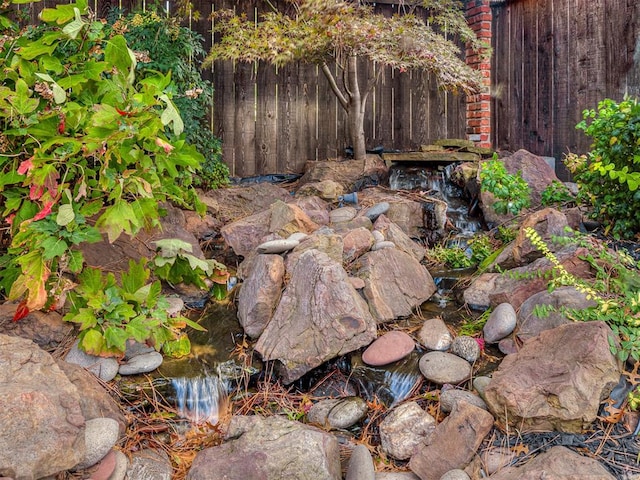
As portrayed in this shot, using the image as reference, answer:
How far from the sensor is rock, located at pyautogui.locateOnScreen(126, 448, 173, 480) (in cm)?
204

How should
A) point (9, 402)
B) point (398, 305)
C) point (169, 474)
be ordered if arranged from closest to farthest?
point (9, 402) < point (169, 474) < point (398, 305)

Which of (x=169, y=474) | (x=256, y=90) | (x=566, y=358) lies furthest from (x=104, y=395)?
(x=256, y=90)

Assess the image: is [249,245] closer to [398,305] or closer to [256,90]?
[398,305]

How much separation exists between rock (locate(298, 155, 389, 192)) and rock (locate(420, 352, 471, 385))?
8.26 feet

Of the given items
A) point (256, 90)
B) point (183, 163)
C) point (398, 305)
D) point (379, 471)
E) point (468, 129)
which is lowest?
point (379, 471)

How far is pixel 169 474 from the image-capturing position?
82.3 inches

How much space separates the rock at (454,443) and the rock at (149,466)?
98 centimetres

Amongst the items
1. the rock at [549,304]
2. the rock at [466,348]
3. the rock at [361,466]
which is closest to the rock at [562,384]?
the rock at [549,304]

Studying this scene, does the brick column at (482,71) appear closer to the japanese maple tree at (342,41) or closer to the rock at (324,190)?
the japanese maple tree at (342,41)

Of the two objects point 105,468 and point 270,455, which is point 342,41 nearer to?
point 270,455

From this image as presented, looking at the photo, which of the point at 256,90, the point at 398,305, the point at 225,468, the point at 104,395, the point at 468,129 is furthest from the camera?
the point at 468,129

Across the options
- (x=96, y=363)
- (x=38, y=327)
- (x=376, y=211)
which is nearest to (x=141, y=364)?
(x=96, y=363)

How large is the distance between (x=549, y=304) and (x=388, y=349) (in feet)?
2.61

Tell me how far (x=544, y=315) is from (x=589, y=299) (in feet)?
0.71
